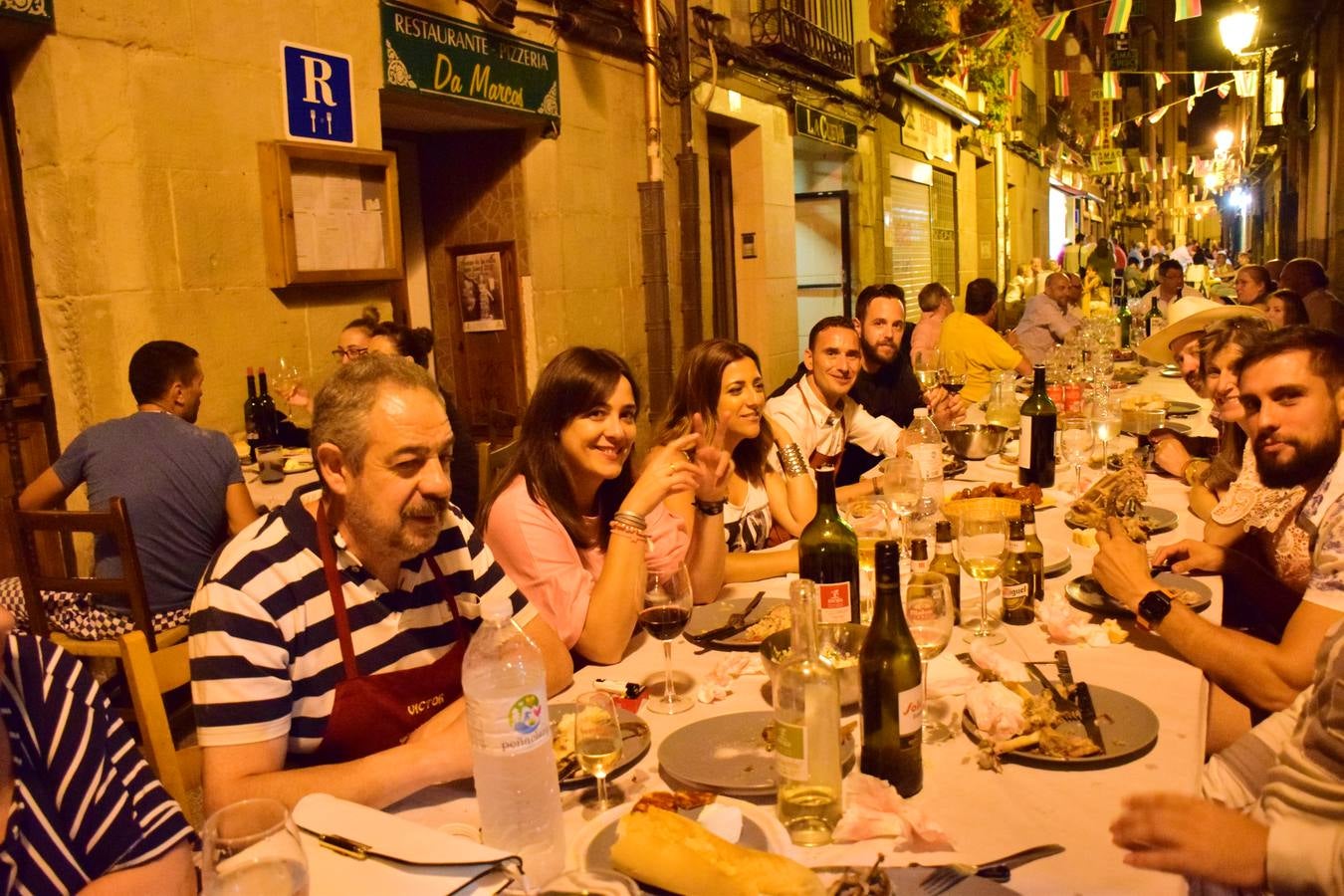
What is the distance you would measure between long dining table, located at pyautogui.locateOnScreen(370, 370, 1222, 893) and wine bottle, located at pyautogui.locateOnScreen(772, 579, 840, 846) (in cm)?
5

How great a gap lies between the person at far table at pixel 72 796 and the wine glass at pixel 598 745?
0.64 meters

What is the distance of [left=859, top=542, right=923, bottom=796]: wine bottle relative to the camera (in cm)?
162

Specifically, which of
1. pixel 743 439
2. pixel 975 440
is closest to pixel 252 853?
pixel 743 439

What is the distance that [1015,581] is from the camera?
2.49m

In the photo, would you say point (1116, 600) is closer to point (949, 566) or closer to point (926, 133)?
point (949, 566)

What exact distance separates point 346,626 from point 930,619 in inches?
44.5

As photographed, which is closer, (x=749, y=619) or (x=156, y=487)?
(x=749, y=619)

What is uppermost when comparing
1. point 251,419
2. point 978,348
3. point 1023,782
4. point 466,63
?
point 466,63

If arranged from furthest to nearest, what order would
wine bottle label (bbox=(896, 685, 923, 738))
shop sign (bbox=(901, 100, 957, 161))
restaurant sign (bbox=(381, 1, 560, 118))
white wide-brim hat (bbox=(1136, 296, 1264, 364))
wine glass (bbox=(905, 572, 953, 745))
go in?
shop sign (bbox=(901, 100, 957, 161)), restaurant sign (bbox=(381, 1, 560, 118)), white wide-brim hat (bbox=(1136, 296, 1264, 364)), wine glass (bbox=(905, 572, 953, 745)), wine bottle label (bbox=(896, 685, 923, 738))

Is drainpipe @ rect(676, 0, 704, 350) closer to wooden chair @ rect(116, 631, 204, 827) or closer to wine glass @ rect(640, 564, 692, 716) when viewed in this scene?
wine glass @ rect(640, 564, 692, 716)

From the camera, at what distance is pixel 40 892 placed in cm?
142

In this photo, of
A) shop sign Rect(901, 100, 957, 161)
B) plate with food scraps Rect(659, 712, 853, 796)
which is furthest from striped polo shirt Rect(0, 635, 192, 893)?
shop sign Rect(901, 100, 957, 161)

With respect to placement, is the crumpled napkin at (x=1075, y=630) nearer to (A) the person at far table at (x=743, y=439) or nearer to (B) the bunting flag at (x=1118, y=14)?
(A) the person at far table at (x=743, y=439)

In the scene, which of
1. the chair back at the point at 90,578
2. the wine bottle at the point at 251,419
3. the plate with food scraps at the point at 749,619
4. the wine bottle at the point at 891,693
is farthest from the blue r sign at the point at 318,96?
the wine bottle at the point at 891,693
